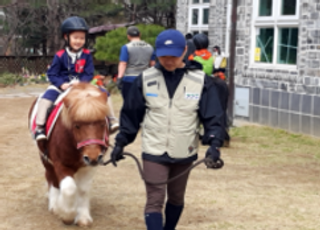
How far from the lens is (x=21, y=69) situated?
76.4 feet

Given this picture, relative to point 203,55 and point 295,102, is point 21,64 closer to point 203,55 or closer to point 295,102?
point 295,102

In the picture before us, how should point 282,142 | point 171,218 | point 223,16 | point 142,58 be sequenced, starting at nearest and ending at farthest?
point 171,218 → point 142,58 → point 282,142 → point 223,16

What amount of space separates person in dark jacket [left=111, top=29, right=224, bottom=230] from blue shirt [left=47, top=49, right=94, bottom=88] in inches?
65.8

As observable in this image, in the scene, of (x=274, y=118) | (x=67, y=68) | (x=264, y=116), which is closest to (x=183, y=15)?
(x=264, y=116)

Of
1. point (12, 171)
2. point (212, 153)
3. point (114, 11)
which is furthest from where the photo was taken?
point (114, 11)

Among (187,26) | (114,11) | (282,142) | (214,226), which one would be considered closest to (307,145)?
(282,142)

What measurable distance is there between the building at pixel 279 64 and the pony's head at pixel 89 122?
6.24m

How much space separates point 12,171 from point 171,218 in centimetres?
373

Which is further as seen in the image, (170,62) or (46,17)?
(46,17)

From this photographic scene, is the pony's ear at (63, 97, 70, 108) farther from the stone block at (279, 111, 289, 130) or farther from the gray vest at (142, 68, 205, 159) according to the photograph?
the stone block at (279, 111, 289, 130)

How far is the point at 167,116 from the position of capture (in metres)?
4.29

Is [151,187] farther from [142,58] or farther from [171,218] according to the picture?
[142,58]

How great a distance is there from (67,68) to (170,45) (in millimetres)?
2024

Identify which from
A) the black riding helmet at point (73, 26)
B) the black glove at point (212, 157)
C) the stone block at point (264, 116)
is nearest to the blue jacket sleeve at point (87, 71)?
the black riding helmet at point (73, 26)
